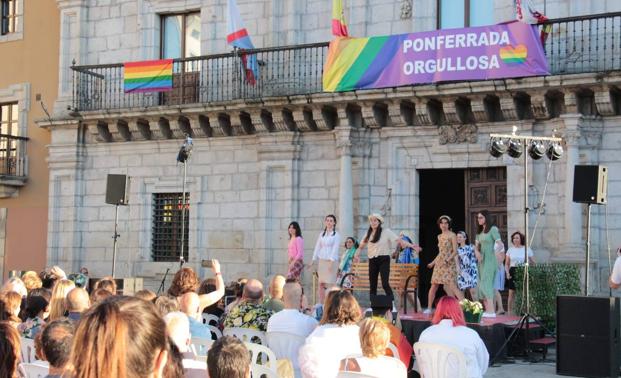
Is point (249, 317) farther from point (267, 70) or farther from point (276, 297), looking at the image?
point (267, 70)

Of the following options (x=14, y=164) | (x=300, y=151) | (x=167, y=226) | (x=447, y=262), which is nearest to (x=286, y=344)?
(x=447, y=262)

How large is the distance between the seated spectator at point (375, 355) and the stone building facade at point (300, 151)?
10513 millimetres

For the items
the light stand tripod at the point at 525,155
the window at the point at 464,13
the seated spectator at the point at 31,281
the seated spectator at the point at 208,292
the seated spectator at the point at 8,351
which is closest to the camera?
the seated spectator at the point at 8,351

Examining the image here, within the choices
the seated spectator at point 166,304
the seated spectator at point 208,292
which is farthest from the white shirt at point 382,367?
the seated spectator at point 208,292

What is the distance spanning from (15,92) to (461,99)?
11785mm

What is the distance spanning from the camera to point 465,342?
7.42 m

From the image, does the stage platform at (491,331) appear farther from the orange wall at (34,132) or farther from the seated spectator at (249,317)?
the orange wall at (34,132)

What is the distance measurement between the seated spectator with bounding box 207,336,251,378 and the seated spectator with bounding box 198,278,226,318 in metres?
5.20

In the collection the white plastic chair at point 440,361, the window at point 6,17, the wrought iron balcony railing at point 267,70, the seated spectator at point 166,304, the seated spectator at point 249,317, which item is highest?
the window at point 6,17

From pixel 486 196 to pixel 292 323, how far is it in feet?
33.9

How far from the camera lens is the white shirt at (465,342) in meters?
7.36

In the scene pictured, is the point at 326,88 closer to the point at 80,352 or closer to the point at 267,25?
the point at 267,25

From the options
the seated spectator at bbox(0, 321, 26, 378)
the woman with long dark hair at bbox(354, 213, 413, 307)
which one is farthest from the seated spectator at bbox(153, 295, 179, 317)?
the woman with long dark hair at bbox(354, 213, 413, 307)

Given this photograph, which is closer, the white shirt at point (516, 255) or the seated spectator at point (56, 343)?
the seated spectator at point (56, 343)
